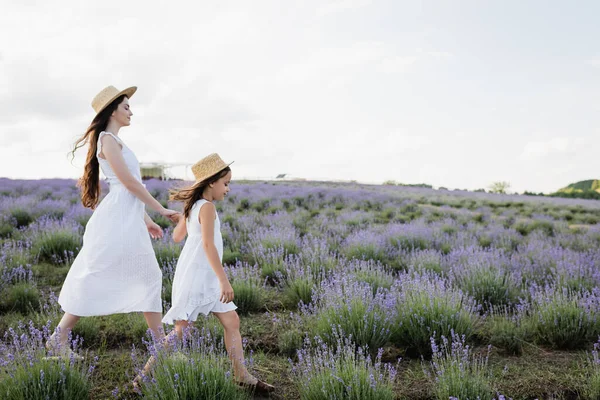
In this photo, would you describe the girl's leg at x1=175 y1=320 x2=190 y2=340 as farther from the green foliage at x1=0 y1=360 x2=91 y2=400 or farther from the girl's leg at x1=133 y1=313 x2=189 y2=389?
the green foliage at x1=0 y1=360 x2=91 y2=400

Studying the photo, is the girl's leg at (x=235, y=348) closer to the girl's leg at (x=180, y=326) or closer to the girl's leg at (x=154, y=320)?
the girl's leg at (x=180, y=326)

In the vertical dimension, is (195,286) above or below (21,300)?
above

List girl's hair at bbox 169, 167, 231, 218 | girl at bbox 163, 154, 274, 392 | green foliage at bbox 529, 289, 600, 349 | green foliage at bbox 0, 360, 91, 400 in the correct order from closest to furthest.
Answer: green foliage at bbox 0, 360, 91, 400 < girl at bbox 163, 154, 274, 392 < girl's hair at bbox 169, 167, 231, 218 < green foliage at bbox 529, 289, 600, 349

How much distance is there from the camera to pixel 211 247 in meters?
3.02

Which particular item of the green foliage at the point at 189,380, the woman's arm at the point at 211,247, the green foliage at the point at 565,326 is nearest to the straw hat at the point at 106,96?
the woman's arm at the point at 211,247

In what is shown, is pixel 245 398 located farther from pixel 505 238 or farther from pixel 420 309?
pixel 505 238

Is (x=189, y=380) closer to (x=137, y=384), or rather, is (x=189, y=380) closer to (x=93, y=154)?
(x=137, y=384)

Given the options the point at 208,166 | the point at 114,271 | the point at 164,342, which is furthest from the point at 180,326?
the point at 208,166

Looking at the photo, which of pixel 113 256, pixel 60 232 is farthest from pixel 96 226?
pixel 60 232

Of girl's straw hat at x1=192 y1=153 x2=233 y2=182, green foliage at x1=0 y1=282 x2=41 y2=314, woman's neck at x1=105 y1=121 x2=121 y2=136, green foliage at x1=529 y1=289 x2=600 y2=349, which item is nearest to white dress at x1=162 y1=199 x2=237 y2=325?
girl's straw hat at x1=192 y1=153 x2=233 y2=182

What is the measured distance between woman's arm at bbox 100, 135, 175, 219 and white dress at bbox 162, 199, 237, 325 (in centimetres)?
37

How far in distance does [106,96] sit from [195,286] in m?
1.57

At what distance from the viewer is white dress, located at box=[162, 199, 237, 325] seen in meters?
3.10

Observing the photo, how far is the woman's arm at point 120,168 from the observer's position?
3352 millimetres
